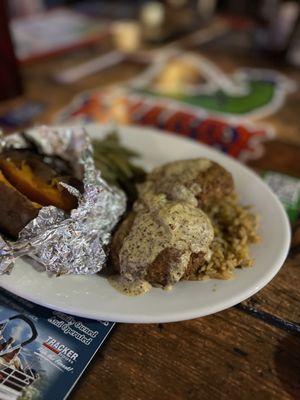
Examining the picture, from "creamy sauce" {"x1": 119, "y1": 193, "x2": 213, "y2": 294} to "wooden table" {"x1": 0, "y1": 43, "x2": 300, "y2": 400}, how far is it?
13 centimetres

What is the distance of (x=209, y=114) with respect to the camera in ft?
5.74

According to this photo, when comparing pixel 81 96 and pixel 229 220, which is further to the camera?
pixel 81 96

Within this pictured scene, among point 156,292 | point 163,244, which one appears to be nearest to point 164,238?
point 163,244

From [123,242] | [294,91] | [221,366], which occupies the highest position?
[123,242]

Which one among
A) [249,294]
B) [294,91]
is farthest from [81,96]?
[249,294]

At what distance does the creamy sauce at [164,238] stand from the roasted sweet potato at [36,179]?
0.18 metres

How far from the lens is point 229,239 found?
0.98 m

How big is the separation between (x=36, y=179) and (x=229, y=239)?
52 centimetres

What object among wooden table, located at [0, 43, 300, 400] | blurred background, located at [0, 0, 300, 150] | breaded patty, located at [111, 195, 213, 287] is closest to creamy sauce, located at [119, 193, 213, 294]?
breaded patty, located at [111, 195, 213, 287]

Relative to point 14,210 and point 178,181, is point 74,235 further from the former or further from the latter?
point 178,181

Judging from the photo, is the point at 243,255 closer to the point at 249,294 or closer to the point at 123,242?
the point at 249,294

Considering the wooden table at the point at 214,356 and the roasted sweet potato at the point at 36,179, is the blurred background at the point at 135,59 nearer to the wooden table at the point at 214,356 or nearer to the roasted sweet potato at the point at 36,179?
the roasted sweet potato at the point at 36,179

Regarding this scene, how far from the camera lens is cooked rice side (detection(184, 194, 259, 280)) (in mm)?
887

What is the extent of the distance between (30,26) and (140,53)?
859 millimetres
